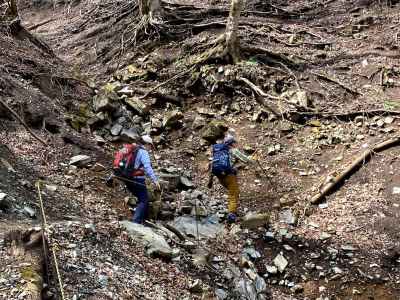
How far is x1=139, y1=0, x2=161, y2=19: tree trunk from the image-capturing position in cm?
1607

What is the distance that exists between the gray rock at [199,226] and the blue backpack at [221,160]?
933 mm

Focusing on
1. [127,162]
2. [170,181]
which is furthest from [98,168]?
[127,162]

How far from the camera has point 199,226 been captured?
8477 mm

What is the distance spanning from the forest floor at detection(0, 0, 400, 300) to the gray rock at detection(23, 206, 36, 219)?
0.38 feet

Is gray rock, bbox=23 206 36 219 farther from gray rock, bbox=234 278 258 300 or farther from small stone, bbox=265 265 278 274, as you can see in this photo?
small stone, bbox=265 265 278 274

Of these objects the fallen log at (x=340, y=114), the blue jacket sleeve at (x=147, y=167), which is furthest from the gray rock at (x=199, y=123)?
the blue jacket sleeve at (x=147, y=167)

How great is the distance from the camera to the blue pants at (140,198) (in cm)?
741

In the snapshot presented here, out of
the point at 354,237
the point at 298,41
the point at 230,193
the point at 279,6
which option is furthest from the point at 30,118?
the point at 279,6

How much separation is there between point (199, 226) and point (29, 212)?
10.6 feet

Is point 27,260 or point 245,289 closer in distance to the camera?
point 27,260

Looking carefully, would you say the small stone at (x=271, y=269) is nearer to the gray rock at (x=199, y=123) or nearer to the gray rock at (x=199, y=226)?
the gray rock at (x=199, y=226)

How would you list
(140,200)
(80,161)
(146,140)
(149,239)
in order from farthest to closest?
(146,140) → (80,161) → (140,200) → (149,239)

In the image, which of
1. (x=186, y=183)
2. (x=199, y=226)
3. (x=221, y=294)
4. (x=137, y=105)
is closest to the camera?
(x=221, y=294)

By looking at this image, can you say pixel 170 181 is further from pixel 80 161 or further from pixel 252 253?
pixel 252 253
